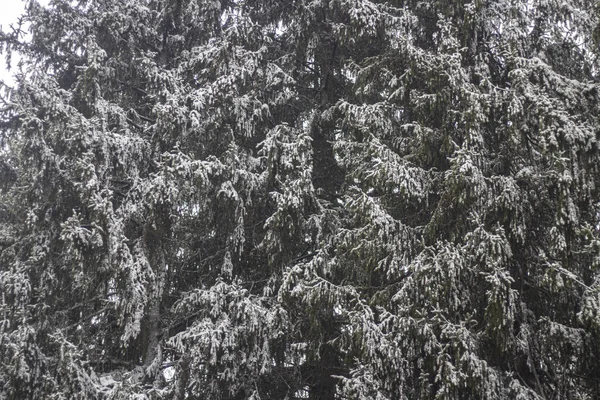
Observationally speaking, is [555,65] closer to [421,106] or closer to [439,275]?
[421,106]

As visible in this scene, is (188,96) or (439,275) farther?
(188,96)

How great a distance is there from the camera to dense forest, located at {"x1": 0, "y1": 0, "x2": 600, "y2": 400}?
655cm

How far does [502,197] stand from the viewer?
6.85 meters

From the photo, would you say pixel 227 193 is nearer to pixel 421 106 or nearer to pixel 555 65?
pixel 421 106

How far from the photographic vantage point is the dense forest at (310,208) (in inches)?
258

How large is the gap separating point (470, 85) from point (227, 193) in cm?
A: 370

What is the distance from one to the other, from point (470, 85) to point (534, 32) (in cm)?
196

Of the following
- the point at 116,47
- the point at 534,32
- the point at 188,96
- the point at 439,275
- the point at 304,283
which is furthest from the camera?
the point at 116,47

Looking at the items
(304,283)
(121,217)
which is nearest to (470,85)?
(304,283)

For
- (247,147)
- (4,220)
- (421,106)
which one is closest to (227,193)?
(247,147)

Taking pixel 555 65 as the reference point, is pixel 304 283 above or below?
below

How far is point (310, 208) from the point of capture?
8.80 metres

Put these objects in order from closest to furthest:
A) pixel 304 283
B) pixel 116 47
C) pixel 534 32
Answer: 1. pixel 304 283
2. pixel 534 32
3. pixel 116 47

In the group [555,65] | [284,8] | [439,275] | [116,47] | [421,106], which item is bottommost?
[439,275]
